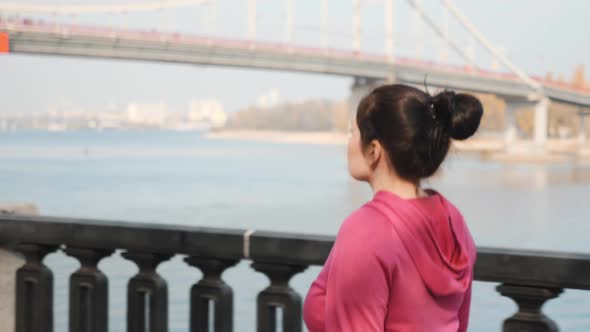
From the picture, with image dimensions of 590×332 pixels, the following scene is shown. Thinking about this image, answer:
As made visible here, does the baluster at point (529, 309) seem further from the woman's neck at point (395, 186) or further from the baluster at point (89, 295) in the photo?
the baluster at point (89, 295)

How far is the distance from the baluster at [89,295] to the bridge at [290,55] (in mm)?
25192

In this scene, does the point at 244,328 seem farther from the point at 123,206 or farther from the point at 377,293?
the point at 123,206

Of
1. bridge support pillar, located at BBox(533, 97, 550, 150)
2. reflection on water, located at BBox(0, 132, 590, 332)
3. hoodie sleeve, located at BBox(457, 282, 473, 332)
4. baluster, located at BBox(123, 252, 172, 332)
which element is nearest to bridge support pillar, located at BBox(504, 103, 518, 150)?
bridge support pillar, located at BBox(533, 97, 550, 150)

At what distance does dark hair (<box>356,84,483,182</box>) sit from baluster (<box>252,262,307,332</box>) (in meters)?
0.81

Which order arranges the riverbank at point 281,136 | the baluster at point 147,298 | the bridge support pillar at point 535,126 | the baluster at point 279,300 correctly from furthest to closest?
1. the riverbank at point 281,136
2. the bridge support pillar at point 535,126
3. the baluster at point 147,298
4. the baluster at point 279,300

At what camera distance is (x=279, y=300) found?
7.51 feet

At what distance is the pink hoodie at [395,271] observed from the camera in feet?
4.70

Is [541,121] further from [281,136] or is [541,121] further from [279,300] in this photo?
[281,136]

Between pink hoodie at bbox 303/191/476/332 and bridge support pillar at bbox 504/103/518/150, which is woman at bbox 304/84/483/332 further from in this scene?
bridge support pillar at bbox 504/103/518/150

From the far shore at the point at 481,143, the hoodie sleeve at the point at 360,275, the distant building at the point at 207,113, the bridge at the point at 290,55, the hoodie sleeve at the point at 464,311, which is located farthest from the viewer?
the distant building at the point at 207,113

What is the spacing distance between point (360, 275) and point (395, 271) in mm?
63

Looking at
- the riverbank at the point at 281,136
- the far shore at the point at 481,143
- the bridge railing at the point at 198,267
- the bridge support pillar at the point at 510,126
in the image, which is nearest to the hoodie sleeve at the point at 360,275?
the bridge railing at the point at 198,267

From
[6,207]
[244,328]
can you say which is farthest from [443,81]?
[6,207]

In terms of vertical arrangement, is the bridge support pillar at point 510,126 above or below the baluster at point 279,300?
above
